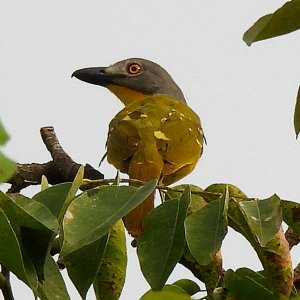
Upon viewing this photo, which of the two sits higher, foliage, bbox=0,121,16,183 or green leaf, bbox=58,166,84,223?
foliage, bbox=0,121,16,183

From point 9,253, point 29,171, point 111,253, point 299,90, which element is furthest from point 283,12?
point 29,171

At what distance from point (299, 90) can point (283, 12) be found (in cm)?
16

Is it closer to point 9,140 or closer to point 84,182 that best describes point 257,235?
point 84,182

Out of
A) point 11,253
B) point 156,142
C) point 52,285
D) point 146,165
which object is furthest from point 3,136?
point 156,142

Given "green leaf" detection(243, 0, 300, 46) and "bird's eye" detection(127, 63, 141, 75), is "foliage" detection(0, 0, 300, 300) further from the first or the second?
"bird's eye" detection(127, 63, 141, 75)

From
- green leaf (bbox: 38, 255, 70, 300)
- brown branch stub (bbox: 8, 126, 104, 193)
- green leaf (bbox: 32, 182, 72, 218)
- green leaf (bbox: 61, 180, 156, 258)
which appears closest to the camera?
green leaf (bbox: 61, 180, 156, 258)

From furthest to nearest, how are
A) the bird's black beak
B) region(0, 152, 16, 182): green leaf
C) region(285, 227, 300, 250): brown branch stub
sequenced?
the bird's black beak
region(285, 227, 300, 250): brown branch stub
region(0, 152, 16, 182): green leaf

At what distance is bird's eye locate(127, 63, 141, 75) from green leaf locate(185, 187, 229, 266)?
15.3 feet

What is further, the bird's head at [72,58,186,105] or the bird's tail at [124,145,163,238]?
the bird's head at [72,58,186,105]

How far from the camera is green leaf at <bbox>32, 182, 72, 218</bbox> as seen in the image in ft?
5.27

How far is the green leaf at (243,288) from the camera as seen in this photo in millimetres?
1536

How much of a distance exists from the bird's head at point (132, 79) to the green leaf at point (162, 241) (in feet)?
14.1

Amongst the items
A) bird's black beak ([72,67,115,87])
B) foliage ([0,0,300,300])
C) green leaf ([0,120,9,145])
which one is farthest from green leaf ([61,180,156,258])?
bird's black beak ([72,67,115,87])

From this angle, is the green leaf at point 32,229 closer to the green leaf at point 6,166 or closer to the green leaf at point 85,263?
the green leaf at point 85,263
